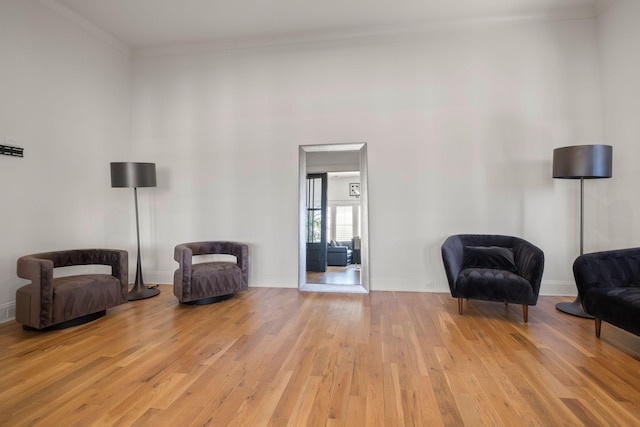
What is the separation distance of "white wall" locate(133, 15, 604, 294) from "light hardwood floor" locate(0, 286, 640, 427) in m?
1.25

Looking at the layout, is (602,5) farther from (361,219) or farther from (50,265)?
(50,265)

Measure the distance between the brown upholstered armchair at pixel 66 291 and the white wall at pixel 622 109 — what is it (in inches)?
221

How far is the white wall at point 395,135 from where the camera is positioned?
4.09 m

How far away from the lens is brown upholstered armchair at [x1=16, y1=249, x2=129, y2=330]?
9.39 feet

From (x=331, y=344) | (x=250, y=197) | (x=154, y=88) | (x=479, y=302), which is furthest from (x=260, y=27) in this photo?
(x=479, y=302)

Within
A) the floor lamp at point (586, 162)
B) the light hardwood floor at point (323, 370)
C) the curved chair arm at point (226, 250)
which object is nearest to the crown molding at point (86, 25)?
the curved chair arm at point (226, 250)

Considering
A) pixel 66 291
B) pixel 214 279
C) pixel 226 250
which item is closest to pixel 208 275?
pixel 214 279

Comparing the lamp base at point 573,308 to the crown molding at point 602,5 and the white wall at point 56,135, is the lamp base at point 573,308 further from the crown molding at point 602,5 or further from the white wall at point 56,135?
the white wall at point 56,135

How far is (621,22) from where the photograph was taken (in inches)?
142

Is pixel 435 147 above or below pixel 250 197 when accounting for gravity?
above

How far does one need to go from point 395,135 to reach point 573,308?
9.33 feet

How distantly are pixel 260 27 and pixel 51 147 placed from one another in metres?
3.02

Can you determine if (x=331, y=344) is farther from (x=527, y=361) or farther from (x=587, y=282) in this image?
(x=587, y=282)

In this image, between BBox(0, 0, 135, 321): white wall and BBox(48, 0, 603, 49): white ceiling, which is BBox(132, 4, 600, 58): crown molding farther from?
BBox(0, 0, 135, 321): white wall
